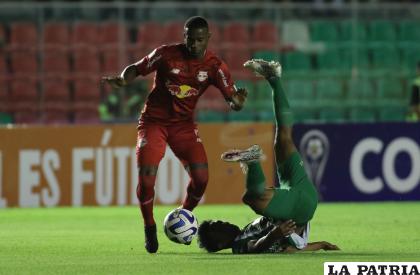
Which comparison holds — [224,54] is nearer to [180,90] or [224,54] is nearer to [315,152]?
[315,152]

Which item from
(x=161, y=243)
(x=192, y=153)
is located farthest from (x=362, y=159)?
(x=192, y=153)

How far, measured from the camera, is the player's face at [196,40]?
9.83 m

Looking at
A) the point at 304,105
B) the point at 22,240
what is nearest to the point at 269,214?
the point at 22,240

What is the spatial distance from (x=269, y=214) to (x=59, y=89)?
1261cm

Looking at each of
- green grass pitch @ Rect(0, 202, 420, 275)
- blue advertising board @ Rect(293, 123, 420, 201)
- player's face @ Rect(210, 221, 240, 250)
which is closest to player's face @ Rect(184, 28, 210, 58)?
player's face @ Rect(210, 221, 240, 250)

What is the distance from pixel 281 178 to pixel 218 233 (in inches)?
28.7

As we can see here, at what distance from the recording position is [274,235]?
364 inches

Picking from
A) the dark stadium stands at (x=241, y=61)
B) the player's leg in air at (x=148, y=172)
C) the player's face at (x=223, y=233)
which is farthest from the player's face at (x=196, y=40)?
the dark stadium stands at (x=241, y=61)

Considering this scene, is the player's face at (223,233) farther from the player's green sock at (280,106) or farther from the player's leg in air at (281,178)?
the player's green sock at (280,106)

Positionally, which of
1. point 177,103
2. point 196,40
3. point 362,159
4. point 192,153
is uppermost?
point 196,40

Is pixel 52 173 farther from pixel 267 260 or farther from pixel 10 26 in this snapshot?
pixel 267 260

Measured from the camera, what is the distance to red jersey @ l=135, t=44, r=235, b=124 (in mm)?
10180

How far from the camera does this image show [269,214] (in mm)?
9273

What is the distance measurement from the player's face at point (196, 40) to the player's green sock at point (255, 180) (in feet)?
4.38
